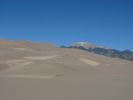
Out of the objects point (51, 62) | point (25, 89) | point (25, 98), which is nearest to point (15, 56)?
point (51, 62)

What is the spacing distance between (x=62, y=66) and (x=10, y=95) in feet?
84.0

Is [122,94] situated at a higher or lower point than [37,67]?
lower

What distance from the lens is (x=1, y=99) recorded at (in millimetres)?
14961

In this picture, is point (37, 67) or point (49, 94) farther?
point (37, 67)

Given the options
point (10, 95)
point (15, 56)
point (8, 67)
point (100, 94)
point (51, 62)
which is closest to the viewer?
point (10, 95)

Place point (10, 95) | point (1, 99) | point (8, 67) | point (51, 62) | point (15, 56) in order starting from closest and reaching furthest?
point (1, 99), point (10, 95), point (8, 67), point (51, 62), point (15, 56)

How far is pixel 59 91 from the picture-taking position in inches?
727

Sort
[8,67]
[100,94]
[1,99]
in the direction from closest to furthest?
[1,99] < [100,94] < [8,67]

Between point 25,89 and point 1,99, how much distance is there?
3.61 m

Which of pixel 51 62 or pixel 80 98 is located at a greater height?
pixel 51 62

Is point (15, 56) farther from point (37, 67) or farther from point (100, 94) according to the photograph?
point (100, 94)

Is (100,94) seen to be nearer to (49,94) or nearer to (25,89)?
(49,94)

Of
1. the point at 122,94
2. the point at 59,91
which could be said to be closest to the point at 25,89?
the point at 59,91

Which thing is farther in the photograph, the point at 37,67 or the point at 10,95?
the point at 37,67
